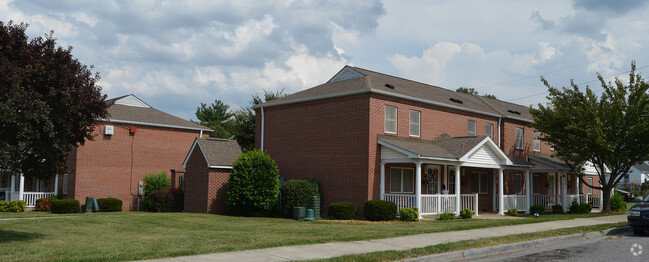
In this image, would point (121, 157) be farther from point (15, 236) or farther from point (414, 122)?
point (15, 236)

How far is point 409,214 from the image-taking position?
2306cm

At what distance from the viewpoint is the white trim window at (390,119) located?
2556 centimetres

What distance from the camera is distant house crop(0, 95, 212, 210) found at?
31688mm

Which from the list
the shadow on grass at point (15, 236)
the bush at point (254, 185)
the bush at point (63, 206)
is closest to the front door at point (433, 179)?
the bush at point (254, 185)

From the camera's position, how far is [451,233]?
16547 mm

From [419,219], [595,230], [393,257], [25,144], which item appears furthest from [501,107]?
[25,144]

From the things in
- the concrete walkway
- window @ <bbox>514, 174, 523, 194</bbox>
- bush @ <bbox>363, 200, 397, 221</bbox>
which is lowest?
the concrete walkway

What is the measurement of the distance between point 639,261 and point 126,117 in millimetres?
28850

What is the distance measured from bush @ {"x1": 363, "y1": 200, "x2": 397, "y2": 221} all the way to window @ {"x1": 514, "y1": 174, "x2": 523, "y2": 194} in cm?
1236

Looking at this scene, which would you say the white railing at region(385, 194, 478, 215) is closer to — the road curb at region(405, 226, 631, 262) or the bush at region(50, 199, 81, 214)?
the road curb at region(405, 226, 631, 262)

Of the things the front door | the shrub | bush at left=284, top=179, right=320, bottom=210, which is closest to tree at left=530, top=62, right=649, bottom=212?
the front door

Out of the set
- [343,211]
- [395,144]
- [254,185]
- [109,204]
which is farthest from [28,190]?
[395,144]

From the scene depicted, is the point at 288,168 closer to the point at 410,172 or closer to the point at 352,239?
the point at 410,172

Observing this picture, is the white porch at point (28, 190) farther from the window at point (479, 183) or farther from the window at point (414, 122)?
the window at point (479, 183)
